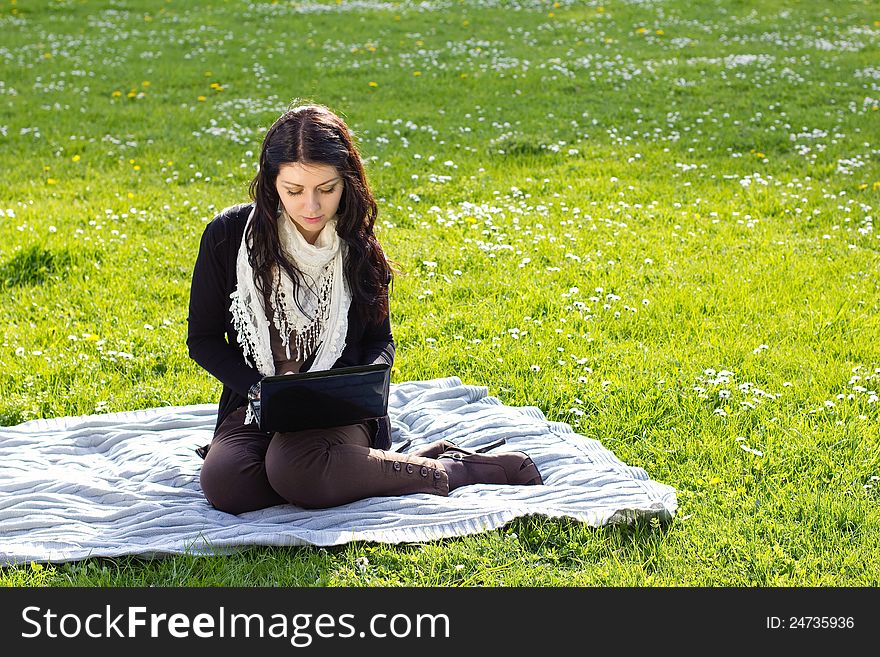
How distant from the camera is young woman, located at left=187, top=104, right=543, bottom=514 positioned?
157 inches

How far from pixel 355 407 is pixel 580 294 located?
3116 millimetres

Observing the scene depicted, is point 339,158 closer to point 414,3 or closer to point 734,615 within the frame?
point 734,615

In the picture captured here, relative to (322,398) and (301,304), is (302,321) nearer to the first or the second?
(301,304)

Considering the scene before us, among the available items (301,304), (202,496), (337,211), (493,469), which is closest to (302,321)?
(301,304)

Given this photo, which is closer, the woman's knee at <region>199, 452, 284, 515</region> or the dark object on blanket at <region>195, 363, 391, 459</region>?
the dark object on blanket at <region>195, 363, 391, 459</region>

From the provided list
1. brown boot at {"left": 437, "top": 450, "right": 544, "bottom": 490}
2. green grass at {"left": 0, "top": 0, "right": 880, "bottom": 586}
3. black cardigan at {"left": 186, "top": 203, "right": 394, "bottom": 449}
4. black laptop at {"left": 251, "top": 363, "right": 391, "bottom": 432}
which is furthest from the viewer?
brown boot at {"left": 437, "top": 450, "right": 544, "bottom": 490}

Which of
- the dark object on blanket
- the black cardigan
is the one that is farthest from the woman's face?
the dark object on blanket

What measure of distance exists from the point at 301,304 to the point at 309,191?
590mm

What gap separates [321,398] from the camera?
12.7 feet

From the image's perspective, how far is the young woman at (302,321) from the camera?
13.1 ft

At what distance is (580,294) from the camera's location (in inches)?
266

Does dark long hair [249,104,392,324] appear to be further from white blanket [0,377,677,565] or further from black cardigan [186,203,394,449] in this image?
white blanket [0,377,677,565]

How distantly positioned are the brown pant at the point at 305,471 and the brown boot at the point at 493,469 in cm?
11

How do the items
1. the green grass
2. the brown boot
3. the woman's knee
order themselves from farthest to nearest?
the brown boot, the woman's knee, the green grass
